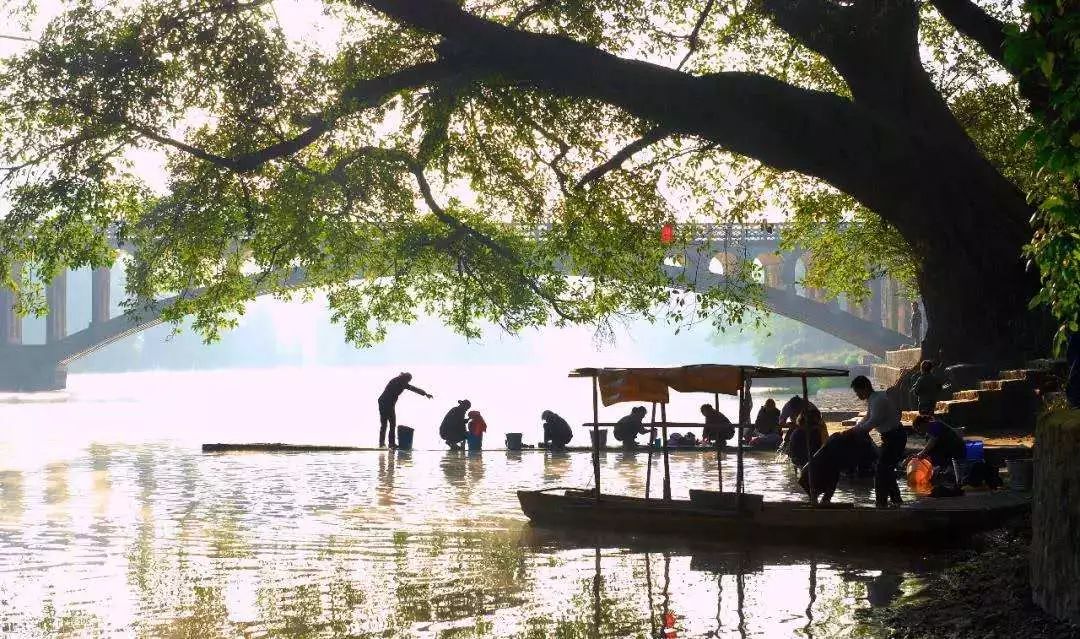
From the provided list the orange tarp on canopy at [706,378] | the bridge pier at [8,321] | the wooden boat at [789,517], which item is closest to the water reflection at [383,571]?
the wooden boat at [789,517]

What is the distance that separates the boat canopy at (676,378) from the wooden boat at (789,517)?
3.57 feet

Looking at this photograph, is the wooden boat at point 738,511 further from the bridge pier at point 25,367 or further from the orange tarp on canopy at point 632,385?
the bridge pier at point 25,367

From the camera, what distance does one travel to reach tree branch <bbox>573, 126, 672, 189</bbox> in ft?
72.4

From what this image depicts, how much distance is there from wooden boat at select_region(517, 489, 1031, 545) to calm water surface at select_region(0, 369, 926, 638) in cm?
31

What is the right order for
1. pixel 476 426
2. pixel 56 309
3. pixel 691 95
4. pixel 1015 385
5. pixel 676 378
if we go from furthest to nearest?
1. pixel 56 309
2. pixel 476 426
3. pixel 691 95
4. pixel 1015 385
5. pixel 676 378

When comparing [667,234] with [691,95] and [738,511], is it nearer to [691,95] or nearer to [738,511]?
[691,95]

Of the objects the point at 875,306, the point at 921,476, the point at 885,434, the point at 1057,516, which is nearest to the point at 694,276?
the point at 875,306

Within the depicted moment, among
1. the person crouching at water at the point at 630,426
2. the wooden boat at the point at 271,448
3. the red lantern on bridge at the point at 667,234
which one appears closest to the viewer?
the red lantern on bridge at the point at 667,234

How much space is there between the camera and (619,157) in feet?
76.8

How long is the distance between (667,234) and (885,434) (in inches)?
486

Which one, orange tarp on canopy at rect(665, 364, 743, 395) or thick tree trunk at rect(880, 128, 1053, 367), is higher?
thick tree trunk at rect(880, 128, 1053, 367)

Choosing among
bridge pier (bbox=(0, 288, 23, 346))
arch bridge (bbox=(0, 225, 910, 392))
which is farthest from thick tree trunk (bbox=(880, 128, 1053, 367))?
bridge pier (bbox=(0, 288, 23, 346))

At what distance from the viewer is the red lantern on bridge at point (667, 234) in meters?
25.9

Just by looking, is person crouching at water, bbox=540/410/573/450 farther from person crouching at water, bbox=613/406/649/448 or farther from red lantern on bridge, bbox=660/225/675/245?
red lantern on bridge, bbox=660/225/675/245
